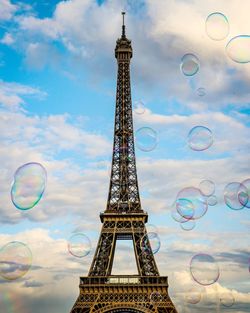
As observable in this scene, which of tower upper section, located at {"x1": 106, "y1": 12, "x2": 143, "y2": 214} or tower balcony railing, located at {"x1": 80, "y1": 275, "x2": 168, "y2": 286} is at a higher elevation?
tower upper section, located at {"x1": 106, "y1": 12, "x2": 143, "y2": 214}

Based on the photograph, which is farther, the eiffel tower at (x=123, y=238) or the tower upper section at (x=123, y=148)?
the tower upper section at (x=123, y=148)

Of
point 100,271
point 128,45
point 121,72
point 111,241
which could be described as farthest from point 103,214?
point 128,45

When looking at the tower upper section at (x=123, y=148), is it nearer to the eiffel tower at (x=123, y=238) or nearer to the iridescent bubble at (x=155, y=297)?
the eiffel tower at (x=123, y=238)

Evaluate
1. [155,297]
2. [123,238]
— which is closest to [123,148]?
[123,238]

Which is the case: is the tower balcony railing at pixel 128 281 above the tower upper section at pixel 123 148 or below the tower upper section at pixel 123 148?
below

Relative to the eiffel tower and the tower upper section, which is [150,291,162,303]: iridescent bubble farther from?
the tower upper section

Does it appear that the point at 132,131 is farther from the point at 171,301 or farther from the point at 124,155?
the point at 171,301

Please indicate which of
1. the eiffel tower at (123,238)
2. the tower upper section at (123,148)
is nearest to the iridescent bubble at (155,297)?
the eiffel tower at (123,238)

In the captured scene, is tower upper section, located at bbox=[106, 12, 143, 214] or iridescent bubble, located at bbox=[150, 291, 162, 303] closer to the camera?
iridescent bubble, located at bbox=[150, 291, 162, 303]

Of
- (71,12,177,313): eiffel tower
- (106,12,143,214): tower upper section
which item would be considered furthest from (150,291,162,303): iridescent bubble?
(106,12,143,214): tower upper section

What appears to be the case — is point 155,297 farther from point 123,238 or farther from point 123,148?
point 123,148
